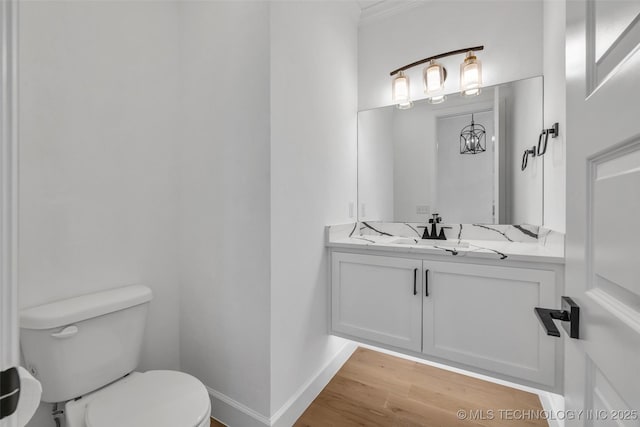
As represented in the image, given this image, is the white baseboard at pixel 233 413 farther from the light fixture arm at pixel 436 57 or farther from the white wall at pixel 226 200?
the light fixture arm at pixel 436 57

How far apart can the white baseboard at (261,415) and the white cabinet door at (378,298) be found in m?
0.36

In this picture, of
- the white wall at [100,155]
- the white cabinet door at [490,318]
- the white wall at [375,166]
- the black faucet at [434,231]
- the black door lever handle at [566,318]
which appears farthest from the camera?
the white wall at [375,166]

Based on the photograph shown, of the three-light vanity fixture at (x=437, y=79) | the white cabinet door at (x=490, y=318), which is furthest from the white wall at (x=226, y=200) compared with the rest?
the three-light vanity fixture at (x=437, y=79)

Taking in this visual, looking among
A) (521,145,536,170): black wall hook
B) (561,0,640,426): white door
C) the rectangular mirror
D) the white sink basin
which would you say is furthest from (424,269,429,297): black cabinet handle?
(521,145,536,170): black wall hook

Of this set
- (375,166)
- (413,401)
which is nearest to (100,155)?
(375,166)

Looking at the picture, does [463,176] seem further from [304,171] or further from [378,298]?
[304,171]

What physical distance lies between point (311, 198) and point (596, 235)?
1.25 meters

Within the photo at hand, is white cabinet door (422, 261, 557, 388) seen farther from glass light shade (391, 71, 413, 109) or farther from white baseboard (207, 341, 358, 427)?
glass light shade (391, 71, 413, 109)

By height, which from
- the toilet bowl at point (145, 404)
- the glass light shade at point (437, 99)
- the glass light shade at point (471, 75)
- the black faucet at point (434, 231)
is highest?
the glass light shade at point (471, 75)

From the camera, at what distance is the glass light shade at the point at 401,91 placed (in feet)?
6.44

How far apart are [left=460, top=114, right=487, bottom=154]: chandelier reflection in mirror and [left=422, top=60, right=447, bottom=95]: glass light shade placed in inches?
13.4

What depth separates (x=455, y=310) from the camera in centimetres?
141

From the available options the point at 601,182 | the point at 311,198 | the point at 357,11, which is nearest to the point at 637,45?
the point at 601,182

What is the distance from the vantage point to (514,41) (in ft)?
5.54
